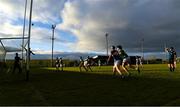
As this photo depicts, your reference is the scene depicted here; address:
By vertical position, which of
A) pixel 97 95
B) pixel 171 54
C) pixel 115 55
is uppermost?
pixel 171 54

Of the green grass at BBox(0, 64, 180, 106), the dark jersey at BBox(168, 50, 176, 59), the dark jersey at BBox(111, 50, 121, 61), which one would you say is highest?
the dark jersey at BBox(168, 50, 176, 59)

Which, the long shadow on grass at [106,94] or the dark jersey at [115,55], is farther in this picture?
the dark jersey at [115,55]

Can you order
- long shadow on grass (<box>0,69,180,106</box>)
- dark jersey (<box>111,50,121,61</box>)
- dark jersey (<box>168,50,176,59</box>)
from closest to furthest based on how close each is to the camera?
1. long shadow on grass (<box>0,69,180,106</box>)
2. dark jersey (<box>111,50,121,61</box>)
3. dark jersey (<box>168,50,176,59</box>)

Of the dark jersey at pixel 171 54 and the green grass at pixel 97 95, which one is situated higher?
the dark jersey at pixel 171 54

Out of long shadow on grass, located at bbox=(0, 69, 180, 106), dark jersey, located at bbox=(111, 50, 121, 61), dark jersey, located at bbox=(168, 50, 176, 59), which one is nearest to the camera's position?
long shadow on grass, located at bbox=(0, 69, 180, 106)

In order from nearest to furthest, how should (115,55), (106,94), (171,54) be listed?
1. (106,94)
2. (115,55)
3. (171,54)

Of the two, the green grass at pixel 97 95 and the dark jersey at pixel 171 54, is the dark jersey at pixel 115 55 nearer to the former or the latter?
the green grass at pixel 97 95

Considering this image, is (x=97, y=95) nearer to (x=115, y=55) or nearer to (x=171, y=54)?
(x=115, y=55)

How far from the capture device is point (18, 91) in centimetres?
2047

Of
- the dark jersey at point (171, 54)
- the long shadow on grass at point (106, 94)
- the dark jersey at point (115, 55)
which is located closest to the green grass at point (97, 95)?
the long shadow on grass at point (106, 94)

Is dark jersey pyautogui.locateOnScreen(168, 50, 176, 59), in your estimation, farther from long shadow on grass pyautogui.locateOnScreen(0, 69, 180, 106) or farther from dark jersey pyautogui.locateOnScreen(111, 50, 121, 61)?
long shadow on grass pyautogui.locateOnScreen(0, 69, 180, 106)

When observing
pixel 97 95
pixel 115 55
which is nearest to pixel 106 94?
pixel 97 95

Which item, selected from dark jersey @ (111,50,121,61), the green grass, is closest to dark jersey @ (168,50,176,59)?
dark jersey @ (111,50,121,61)

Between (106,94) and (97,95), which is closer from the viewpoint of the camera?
(97,95)
